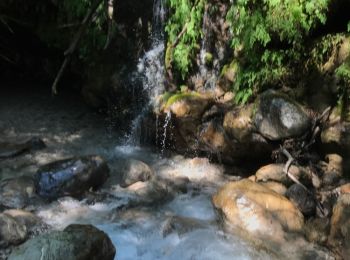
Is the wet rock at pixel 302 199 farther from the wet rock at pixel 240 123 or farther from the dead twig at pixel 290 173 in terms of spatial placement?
the wet rock at pixel 240 123

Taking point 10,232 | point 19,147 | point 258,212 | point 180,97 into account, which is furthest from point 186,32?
point 10,232

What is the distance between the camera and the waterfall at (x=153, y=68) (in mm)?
10234

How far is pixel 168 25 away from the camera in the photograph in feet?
33.0

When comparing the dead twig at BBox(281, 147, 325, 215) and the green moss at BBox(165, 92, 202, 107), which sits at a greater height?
the green moss at BBox(165, 92, 202, 107)

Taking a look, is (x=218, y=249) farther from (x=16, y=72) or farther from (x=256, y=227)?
(x=16, y=72)

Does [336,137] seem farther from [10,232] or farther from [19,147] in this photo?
[19,147]

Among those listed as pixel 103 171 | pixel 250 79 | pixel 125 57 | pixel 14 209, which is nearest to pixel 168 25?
pixel 125 57

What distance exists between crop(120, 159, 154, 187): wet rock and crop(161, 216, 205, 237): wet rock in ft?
4.91

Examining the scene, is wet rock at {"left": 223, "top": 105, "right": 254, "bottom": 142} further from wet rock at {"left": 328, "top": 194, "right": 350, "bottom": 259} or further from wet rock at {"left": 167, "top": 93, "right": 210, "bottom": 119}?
wet rock at {"left": 328, "top": 194, "right": 350, "bottom": 259}

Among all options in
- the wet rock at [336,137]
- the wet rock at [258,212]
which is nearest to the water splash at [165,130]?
the wet rock at [258,212]

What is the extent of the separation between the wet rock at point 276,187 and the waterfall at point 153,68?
143 inches

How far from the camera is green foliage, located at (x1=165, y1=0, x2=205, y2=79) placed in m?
9.59

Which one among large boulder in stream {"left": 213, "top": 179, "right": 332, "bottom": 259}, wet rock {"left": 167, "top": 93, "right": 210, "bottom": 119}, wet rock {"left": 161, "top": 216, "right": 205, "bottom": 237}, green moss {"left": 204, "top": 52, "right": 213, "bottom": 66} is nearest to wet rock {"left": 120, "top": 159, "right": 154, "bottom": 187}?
wet rock {"left": 167, "top": 93, "right": 210, "bottom": 119}

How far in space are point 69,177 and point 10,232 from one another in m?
1.72
